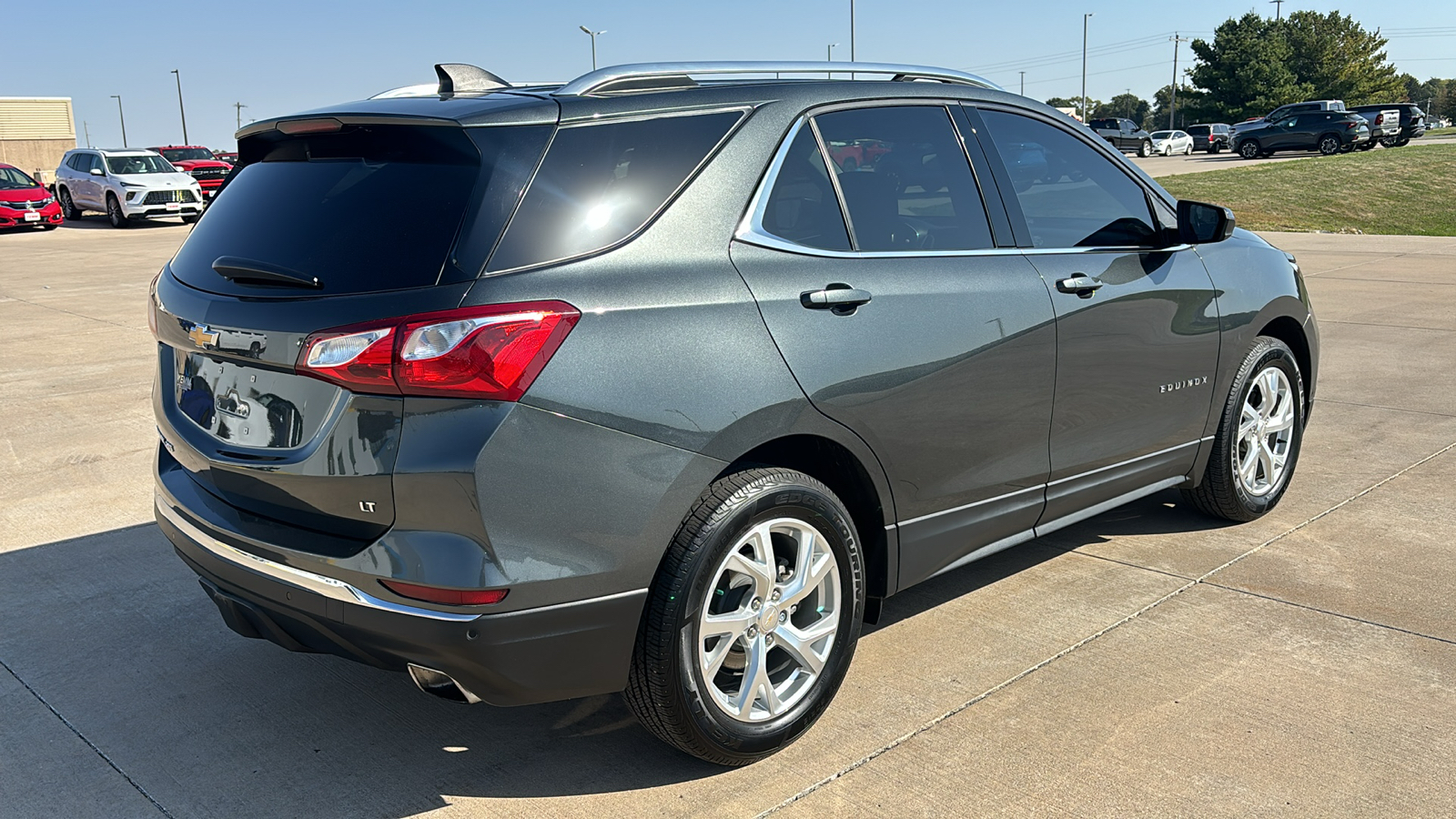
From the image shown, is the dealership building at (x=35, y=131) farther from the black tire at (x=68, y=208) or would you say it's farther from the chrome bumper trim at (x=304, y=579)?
the chrome bumper trim at (x=304, y=579)

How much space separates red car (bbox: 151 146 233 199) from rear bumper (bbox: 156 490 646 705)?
106 ft

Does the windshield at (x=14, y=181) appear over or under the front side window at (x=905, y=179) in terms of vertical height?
over

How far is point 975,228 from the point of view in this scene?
377cm

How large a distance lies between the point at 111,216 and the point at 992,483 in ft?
104

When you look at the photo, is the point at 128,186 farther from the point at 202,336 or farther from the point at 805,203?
the point at 805,203

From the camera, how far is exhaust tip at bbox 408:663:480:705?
2773 millimetres

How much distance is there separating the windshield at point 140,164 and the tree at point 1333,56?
6954 cm

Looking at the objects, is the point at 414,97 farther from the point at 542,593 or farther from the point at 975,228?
the point at 975,228

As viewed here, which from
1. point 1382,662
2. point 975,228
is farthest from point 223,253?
point 1382,662

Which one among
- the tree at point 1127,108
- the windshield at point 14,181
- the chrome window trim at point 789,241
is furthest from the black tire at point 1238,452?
the tree at point 1127,108

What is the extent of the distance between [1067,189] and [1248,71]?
79016mm

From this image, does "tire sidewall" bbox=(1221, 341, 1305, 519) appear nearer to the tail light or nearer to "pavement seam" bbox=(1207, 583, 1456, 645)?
"pavement seam" bbox=(1207, 583, 1456, 645)

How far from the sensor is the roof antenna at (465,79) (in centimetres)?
331

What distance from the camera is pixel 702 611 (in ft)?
9.67
